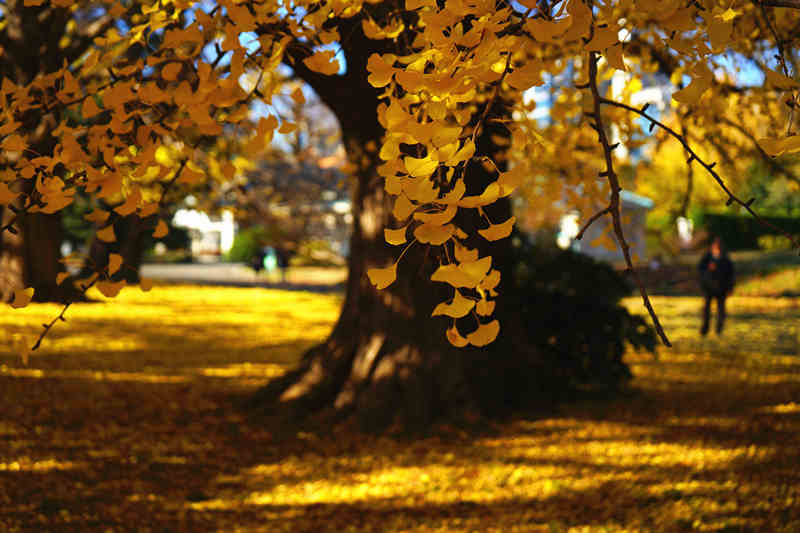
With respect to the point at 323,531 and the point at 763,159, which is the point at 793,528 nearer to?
the point at 323,531

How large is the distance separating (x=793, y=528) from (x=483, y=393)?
8.73 ft

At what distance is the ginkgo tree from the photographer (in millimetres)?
1699

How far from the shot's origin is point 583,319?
275 inches

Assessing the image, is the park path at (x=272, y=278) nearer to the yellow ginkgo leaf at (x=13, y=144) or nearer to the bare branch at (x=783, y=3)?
the yellow ginkgo leaf at (x=13, y=144)

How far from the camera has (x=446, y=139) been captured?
1.63 meters

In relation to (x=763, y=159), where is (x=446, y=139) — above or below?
below

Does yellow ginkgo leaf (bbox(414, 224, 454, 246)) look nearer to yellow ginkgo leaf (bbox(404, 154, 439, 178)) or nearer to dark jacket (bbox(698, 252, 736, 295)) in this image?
yellow ginkgo leaf (bbox(404, 154, 439, 178))

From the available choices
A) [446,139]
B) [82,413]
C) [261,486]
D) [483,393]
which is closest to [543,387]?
[483,393]

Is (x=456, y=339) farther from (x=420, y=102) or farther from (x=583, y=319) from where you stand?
(x=583, y=319)

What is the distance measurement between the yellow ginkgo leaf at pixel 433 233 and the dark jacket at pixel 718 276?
11.2 metres

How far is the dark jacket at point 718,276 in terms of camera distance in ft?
38.1

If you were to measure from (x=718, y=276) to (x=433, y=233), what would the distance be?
11.2 meters

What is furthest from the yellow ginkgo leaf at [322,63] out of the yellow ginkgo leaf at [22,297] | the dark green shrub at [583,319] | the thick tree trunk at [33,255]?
the thick tree trunk at [33,255]

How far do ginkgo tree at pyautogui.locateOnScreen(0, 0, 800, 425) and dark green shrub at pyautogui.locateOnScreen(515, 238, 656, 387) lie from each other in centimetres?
28
